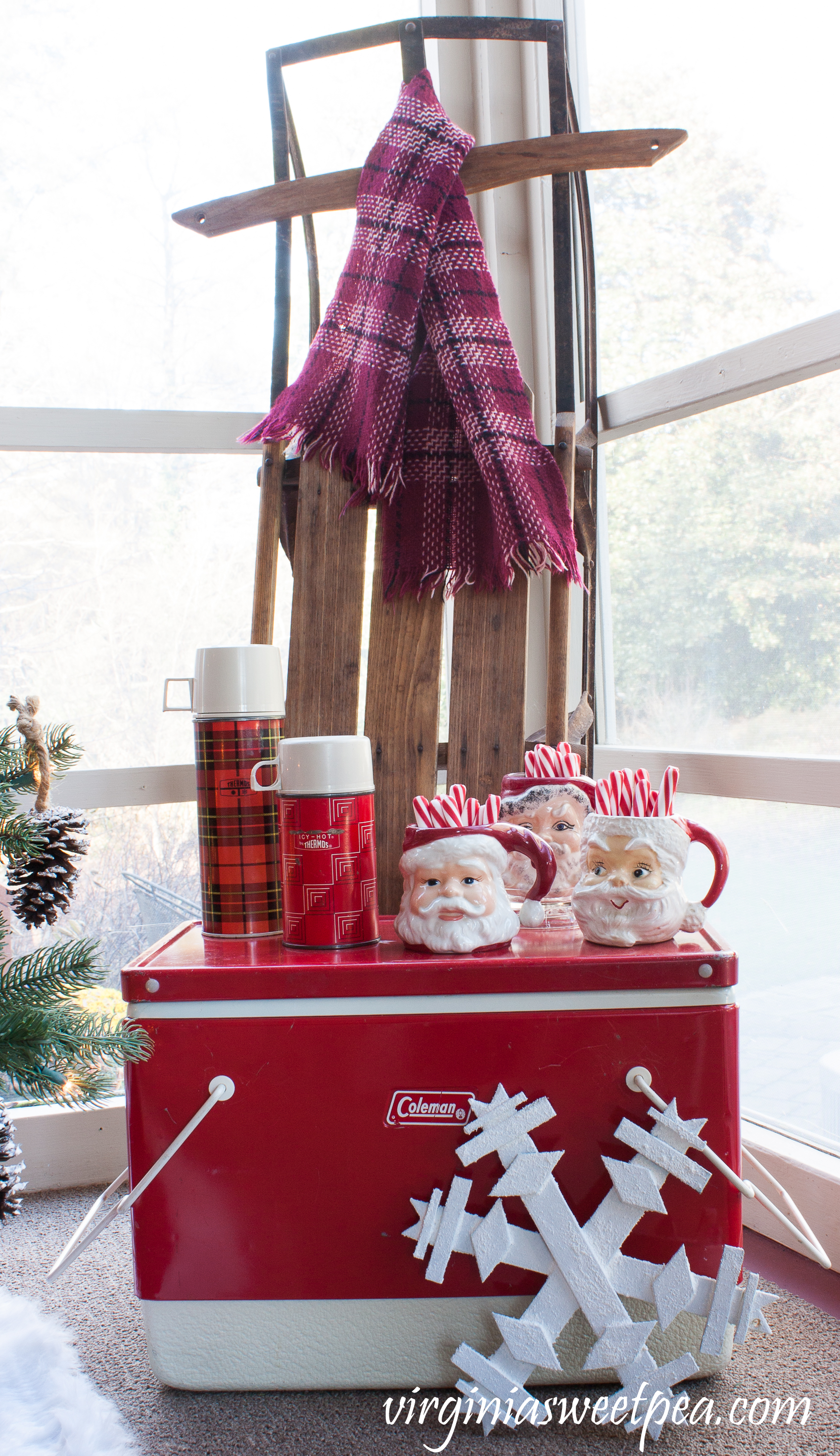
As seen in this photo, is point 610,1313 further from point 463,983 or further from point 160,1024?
point 160,1024

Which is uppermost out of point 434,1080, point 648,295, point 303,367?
point 648,295

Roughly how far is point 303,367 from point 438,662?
366 millimetres

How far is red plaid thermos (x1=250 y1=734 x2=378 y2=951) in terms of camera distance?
857 millimetres

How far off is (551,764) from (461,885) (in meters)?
0.21

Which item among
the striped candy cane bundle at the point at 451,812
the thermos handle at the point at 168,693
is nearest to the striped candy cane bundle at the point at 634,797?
the striped candy cane bundle at the point at 451,812

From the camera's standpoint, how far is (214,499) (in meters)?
1.33

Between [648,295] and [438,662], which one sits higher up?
[648,295]

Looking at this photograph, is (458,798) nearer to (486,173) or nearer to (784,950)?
(784,950)

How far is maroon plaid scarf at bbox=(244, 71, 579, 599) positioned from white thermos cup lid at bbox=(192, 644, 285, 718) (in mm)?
265

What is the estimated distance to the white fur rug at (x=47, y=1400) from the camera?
0.76 metres

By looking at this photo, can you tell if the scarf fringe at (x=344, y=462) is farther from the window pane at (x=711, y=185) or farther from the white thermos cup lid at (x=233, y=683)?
the window pane at (x=711, y=185)

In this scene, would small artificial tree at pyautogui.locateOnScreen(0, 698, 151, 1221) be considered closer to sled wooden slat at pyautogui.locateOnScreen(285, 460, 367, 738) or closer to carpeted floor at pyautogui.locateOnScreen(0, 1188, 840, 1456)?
carpeted floor at pyautogui.locateOnScreen(0, 1188, 840, 1456)

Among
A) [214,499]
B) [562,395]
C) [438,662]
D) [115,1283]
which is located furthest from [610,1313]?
[214,499]

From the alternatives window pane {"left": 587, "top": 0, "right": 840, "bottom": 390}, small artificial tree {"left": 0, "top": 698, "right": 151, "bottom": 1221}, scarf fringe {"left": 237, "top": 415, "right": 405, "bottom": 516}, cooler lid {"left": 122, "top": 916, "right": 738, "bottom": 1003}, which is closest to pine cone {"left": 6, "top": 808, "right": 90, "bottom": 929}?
small artificial tree {"left": 0, "top": 698, "right": 151, "bottom": 1221}
